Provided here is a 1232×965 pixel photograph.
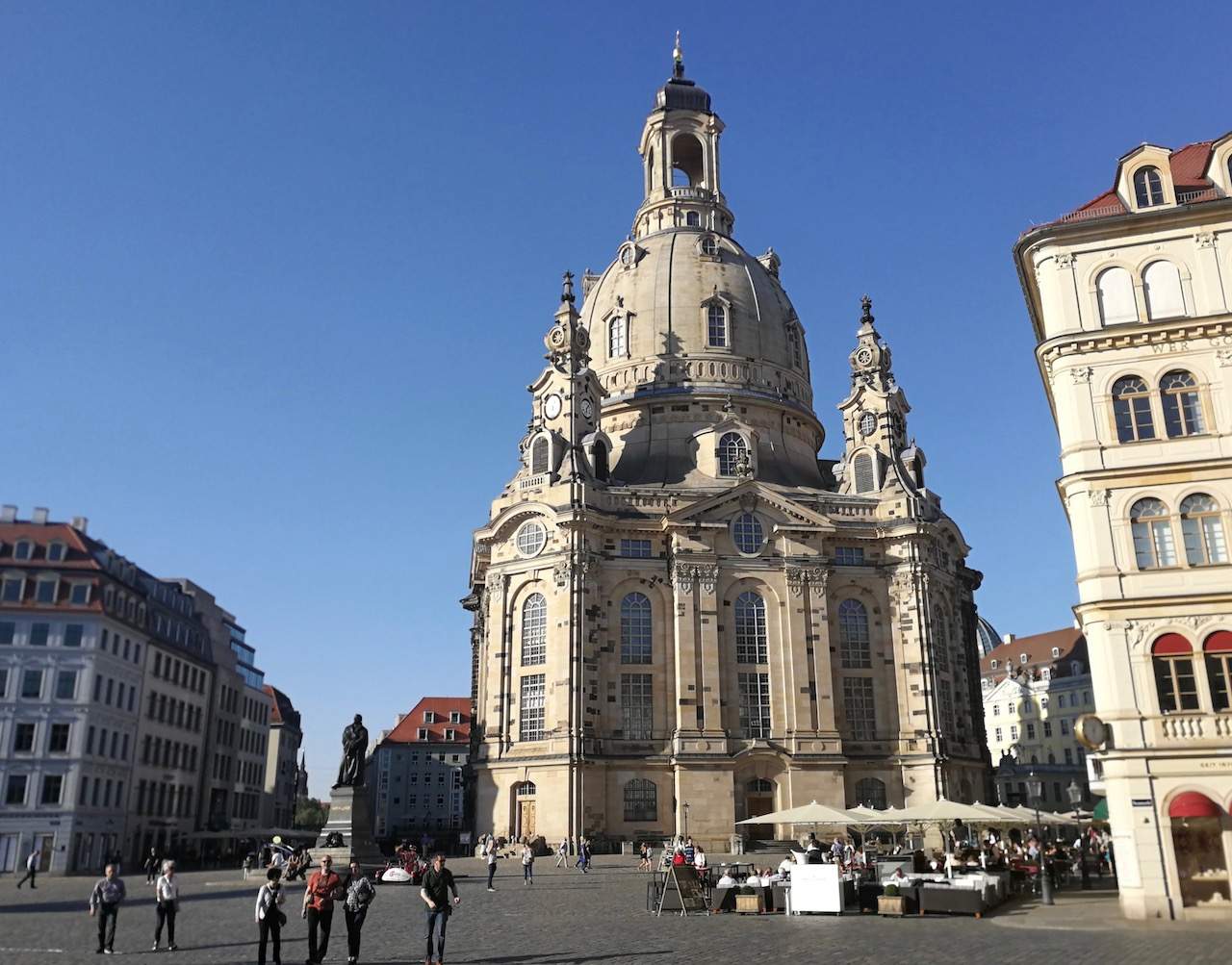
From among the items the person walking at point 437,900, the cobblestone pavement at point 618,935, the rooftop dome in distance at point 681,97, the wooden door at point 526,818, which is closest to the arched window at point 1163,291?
the cobblestone pavement at point 618,935

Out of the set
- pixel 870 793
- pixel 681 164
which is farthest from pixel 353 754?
pixel 681 164

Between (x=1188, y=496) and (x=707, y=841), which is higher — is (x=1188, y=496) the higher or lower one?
the higher one

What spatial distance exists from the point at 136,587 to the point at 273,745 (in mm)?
51703

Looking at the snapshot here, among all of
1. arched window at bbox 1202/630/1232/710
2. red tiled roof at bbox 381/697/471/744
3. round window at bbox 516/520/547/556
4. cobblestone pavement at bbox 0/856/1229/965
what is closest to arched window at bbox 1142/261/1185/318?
arched window at bbox 1202/630/1232/710

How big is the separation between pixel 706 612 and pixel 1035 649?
57.0 metres

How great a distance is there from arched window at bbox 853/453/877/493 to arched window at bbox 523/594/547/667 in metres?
22.2

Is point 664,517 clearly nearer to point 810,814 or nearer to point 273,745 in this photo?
point 810,814

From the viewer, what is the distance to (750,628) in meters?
63.0

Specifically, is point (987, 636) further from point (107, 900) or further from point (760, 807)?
point (107, 900)

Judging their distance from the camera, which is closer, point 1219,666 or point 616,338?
point 1219,666

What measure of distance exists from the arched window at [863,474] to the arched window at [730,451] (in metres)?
7.86

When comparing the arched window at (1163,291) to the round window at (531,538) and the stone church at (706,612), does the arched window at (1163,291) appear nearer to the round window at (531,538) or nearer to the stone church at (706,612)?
the stone church at (706,612)

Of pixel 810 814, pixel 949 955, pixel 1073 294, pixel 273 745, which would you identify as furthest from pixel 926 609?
pixel 273 745

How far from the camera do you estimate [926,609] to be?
212ft
